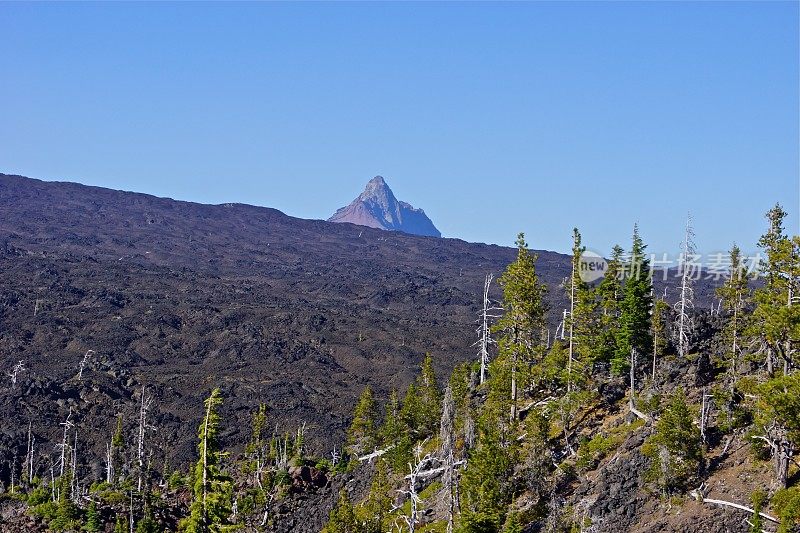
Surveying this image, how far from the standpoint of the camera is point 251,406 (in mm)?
120375

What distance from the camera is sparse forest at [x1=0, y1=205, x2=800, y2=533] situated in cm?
2945

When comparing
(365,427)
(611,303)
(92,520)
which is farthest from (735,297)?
(92,520)

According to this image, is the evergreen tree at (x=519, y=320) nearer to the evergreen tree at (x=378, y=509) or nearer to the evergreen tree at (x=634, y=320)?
the evergreen tree at (x=634, y=320)

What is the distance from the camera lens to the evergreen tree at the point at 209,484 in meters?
26.2

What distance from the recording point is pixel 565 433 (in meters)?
40.5

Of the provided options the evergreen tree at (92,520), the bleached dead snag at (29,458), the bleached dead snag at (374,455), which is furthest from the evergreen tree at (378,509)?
the bleached dead snag at (29,458)

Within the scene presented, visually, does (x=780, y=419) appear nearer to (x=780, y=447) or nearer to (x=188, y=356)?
(x=780, y=447)

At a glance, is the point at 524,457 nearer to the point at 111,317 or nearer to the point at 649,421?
the point at 649,421

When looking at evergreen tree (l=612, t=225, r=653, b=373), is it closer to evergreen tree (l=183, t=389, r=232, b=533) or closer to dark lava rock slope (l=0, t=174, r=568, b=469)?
evergreen tree (l=183, t=389, r=232, b=533)

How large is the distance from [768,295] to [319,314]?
156m

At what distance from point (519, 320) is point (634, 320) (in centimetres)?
590

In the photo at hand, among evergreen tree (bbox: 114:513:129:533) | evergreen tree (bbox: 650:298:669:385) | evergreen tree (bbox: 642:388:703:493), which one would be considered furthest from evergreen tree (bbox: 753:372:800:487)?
evergreen tree (bbox: 114:513:129:533)

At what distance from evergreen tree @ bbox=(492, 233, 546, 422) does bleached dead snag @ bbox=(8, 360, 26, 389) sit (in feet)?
316

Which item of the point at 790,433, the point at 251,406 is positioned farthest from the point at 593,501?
the point at 251,406
